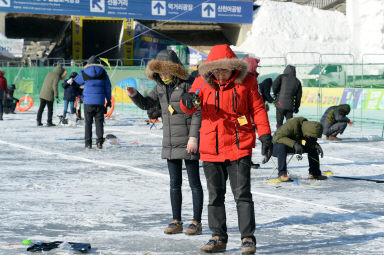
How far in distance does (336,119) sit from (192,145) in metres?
9.31

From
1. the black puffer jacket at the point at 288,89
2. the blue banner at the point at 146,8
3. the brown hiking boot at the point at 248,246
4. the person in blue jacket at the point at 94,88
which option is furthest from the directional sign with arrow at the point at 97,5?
the brown hiking boot at the point at 248,246

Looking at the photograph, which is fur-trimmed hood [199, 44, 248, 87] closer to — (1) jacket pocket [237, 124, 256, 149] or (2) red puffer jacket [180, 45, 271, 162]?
(2) red puffer jacket [180, 45, 271, 162]

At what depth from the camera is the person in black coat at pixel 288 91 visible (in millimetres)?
13484

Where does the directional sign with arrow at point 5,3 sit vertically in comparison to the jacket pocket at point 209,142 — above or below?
above

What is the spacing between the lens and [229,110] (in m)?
5.39

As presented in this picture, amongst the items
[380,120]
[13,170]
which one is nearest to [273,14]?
[380,120]

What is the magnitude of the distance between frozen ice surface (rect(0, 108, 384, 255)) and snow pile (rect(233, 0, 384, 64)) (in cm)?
3564

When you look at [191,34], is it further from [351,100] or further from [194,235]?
[194,235]

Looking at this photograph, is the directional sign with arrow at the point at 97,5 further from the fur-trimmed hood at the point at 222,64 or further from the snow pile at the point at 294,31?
the fur-trimmed hood at the point at 222,64

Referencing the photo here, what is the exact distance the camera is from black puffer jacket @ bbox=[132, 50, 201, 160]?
242 inches

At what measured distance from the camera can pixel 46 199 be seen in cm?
772

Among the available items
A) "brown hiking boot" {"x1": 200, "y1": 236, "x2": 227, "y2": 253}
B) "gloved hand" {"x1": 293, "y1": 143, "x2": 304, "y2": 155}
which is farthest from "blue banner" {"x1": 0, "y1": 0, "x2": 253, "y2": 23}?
"brown hiking boot" {"x1": 200, "y1": 236, "x2": 227, "y2": 253}

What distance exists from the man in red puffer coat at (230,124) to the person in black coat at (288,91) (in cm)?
814

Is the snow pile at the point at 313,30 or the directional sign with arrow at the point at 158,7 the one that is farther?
the snow pile at the point at 313,30
